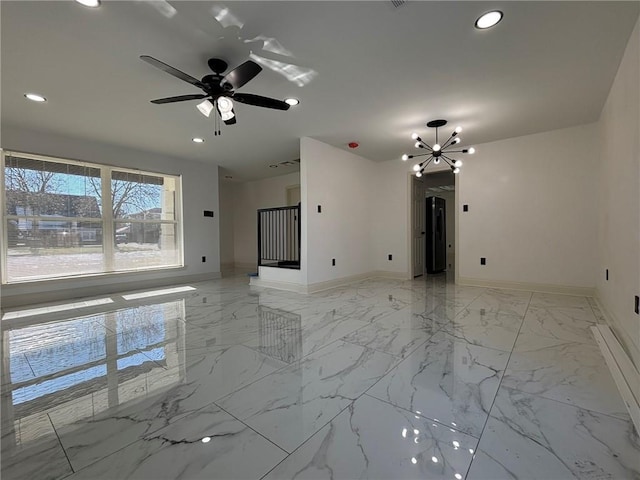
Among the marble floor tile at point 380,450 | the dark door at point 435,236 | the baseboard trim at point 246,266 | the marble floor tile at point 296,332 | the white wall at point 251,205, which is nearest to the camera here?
the marble floor tile at point 380,450

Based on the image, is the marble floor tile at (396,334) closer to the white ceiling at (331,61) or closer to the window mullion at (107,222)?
the white ceiling at (331,61)

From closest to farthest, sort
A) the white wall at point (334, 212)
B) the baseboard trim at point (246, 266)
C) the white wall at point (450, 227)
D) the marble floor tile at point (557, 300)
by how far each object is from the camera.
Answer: the marble floor tile at point (557, 300)
the white wall at point (334, 212)
the baseboard trim at point (246, 266)
the white wall at point (450, 227)

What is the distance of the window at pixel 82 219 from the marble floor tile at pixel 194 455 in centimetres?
461

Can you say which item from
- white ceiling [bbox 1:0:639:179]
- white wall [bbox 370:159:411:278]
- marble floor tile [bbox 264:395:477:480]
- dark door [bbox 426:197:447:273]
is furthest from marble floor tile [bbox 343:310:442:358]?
dark door [bbox 426:197:447:273]

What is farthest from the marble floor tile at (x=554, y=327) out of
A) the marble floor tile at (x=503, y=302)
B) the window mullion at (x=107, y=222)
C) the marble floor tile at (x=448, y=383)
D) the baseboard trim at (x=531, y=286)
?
the window mullion at (x=107, y=222)

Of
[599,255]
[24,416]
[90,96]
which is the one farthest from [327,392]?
[599,255]

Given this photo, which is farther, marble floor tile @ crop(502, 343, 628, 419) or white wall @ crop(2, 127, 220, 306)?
white wall @ crop(2, 127, 220, 306)

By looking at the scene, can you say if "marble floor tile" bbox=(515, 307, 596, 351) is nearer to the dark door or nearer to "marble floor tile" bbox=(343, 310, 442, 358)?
"marble floor tile" bbox=(343, 310, 442, 358)

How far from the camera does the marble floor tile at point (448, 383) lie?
1500 millimetres

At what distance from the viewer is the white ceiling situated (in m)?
1.98

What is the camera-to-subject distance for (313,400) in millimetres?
1631

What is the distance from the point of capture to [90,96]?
313cm

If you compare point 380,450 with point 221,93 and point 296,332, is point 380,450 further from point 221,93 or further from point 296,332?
point 221,93

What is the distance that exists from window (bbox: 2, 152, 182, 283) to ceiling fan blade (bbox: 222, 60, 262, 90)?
3926mm
